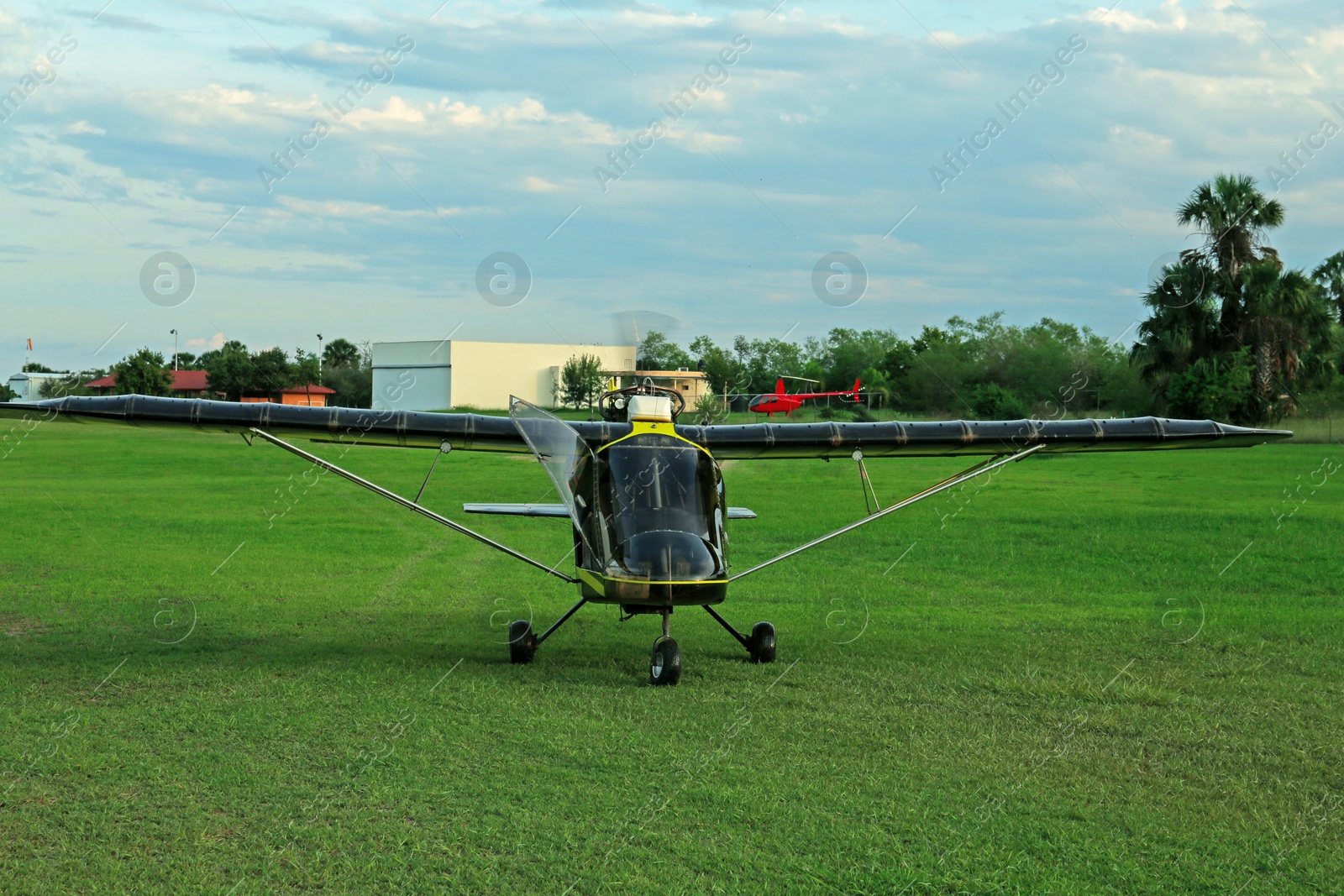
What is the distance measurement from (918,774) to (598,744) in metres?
2.10

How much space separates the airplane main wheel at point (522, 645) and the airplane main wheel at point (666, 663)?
4.73ft

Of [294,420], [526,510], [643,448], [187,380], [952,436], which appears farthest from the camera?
[187,380]

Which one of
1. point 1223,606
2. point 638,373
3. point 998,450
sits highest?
point 638,373

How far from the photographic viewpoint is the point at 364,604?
43.9 ft

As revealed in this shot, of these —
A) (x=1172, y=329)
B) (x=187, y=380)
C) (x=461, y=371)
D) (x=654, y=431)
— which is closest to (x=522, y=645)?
(x=654, y=431)

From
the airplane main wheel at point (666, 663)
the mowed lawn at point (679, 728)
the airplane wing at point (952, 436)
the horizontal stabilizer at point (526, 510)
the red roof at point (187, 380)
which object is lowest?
the mowed lawn at point (679, 728)

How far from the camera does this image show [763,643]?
10188 millimetres

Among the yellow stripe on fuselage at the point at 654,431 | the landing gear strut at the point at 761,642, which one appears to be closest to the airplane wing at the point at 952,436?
the yellow stripe on fuselage at the point at 654,431

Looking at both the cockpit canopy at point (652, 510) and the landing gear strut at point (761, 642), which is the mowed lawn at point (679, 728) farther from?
the cockpit canopy at point (652, 510)

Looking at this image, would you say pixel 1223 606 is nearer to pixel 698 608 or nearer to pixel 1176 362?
pixel 698 608

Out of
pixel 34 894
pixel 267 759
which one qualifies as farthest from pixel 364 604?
pixel 34 894

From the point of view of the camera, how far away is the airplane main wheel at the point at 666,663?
29.9 feet

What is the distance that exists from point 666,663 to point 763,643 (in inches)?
53.9

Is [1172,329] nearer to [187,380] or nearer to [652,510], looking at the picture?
[652,510]
